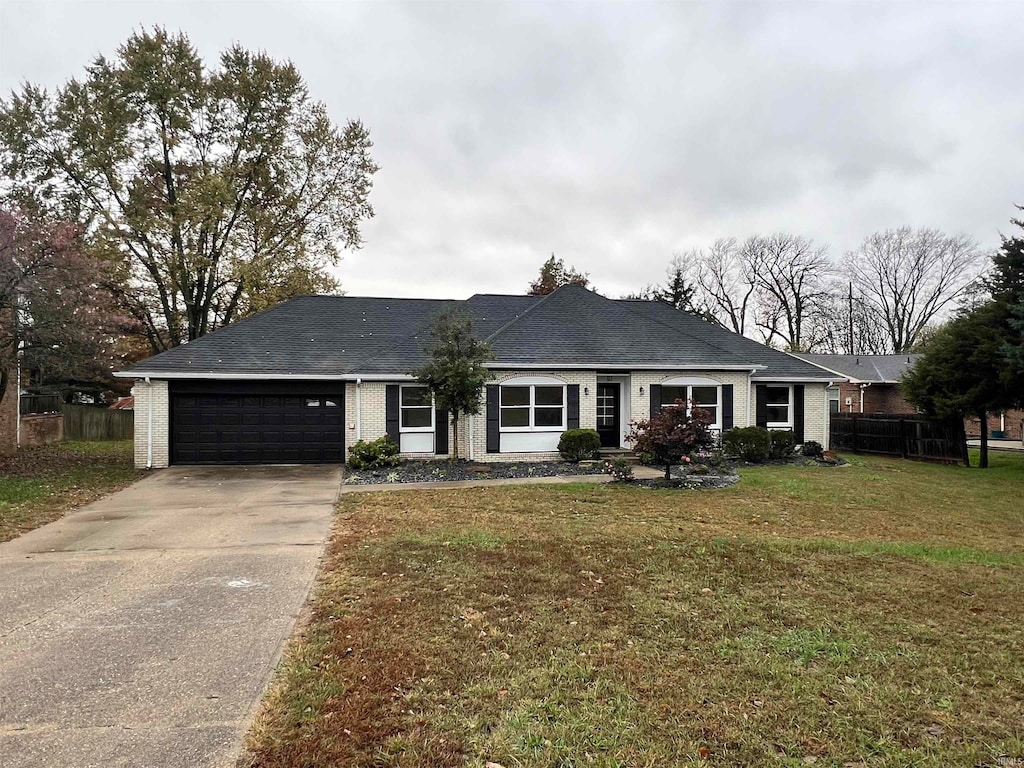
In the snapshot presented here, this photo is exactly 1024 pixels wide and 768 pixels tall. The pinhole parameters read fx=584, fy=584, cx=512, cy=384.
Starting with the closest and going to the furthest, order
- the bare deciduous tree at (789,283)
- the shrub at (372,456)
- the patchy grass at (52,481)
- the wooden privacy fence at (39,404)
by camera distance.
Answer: the patchy grass at (52,481) → the shrub at (372,456) → the wooden privacy fence at (39,404) → the bare deciduous tree at (789,283)

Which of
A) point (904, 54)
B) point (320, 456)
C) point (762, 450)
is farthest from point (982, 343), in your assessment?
point (320, 456)

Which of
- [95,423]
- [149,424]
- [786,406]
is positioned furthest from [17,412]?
[786,406]

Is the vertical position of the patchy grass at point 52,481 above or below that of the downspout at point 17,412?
below

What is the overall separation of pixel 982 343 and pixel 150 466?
23353 millimetres

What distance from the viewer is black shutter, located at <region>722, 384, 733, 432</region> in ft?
59.8

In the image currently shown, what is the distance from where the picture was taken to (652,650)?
4141mm

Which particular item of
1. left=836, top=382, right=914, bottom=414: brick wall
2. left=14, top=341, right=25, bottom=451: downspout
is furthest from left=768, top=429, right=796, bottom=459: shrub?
left=14, top=341, right=25, bottom=451: downspout

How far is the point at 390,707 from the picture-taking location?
3.36m

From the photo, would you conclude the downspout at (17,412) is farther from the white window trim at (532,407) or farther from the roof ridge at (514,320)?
the white window trim at (532,407)

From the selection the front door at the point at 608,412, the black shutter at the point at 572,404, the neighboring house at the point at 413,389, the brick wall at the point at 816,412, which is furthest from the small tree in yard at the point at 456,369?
the brick wall at the point at 816,412

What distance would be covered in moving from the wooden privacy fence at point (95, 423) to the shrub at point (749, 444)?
24643mm

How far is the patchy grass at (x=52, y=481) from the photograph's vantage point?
30.0ft

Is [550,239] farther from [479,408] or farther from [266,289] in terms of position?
[479,408]

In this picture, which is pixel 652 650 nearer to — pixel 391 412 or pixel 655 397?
pixel 391 412
